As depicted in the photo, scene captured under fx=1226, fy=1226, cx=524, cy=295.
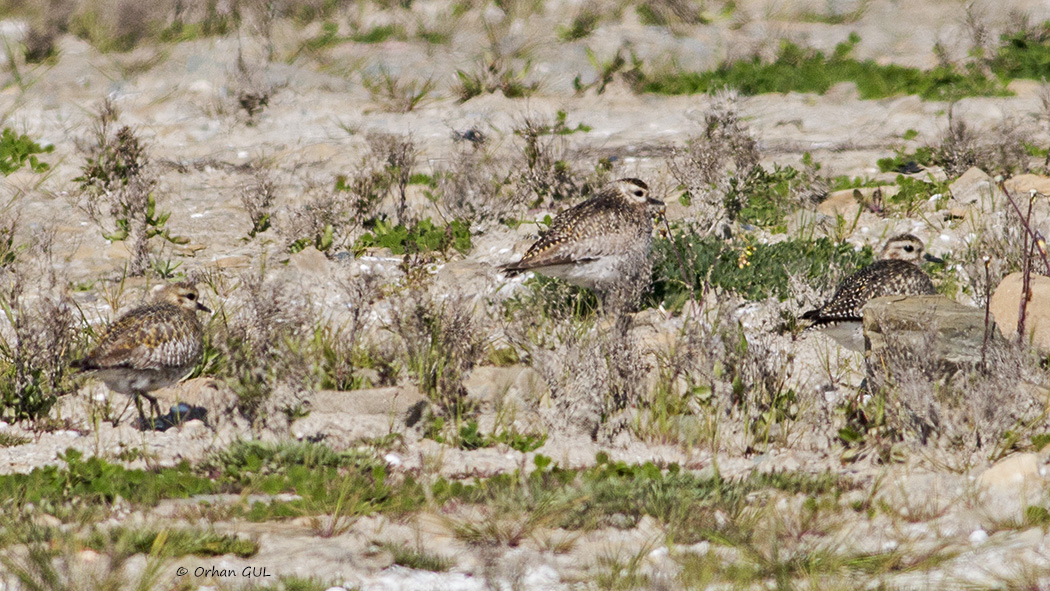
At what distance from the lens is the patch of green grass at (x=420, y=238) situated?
11367 mm

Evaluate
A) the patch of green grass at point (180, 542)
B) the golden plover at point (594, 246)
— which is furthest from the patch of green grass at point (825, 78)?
the patch of green grass at point (180, 542)

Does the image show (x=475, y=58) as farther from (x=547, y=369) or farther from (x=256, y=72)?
(x=547, y=369)

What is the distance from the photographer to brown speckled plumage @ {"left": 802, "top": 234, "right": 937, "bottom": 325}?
8227 millimetres

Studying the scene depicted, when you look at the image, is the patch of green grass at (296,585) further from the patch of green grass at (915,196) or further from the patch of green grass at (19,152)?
the patch of green grass at (19,152)

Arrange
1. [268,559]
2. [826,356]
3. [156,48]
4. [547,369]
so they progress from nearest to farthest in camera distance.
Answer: [268,559] → [547,369] → [826,356] → [156,48]

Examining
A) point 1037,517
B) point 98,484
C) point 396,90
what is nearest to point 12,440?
point 98,484

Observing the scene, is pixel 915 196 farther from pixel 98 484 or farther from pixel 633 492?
pixel 98 484

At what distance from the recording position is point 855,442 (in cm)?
727

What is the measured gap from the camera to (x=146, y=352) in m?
7.62

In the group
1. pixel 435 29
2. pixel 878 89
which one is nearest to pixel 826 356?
pixel 878 89

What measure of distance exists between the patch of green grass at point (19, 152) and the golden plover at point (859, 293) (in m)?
8.99

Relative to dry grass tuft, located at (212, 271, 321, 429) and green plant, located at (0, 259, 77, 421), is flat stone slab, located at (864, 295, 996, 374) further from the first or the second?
green plant, located at (0, 259, 77, 421)

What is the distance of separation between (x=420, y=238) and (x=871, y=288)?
4551mm

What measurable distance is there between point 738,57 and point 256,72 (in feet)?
21.7
